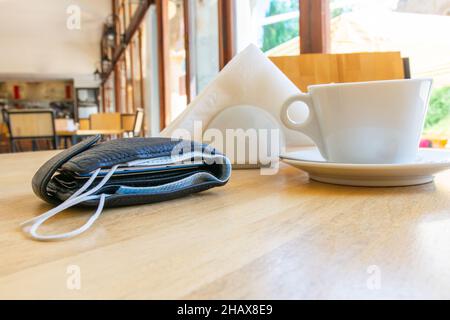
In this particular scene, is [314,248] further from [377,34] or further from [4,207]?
[377,34]

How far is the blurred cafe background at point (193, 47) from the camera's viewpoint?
1.06 metres

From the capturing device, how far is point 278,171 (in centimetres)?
51

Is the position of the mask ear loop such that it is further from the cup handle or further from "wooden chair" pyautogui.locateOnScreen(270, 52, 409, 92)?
"wooden chair" pyautogui.locateOnScreen(270, 52, 409, 92)

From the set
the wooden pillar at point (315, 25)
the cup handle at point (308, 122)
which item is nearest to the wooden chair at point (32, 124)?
the wooden pillar at point (315, 25)

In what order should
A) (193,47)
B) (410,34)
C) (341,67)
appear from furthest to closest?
(193,47), (410,34), (341,67)

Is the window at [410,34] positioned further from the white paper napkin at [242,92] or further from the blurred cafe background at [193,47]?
the white paper napkin at [242,92]

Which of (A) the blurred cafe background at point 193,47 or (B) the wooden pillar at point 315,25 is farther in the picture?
(B) the wooden pillar at point 315,25

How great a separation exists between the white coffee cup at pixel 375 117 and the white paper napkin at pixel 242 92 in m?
0.12

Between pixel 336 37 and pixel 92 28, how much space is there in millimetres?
7489

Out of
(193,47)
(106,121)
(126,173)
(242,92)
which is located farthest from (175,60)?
(126,173)

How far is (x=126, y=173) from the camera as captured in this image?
1.06ft

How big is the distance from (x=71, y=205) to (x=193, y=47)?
2.45 metres

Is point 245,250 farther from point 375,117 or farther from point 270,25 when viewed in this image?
point 270,25

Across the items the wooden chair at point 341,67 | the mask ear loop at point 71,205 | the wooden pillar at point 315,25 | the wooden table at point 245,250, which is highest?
the wooden pillar at point 315,25
